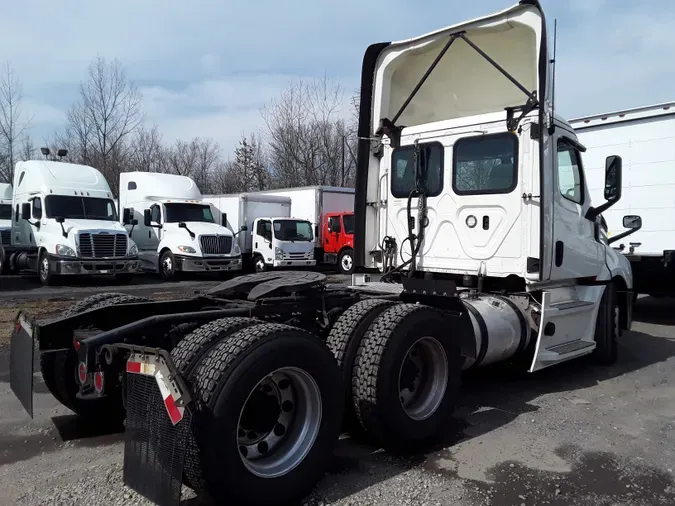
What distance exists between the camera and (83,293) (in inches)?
574

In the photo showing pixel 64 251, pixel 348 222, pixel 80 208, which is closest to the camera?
pixel 64 251

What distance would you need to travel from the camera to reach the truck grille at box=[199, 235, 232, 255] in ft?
62.0

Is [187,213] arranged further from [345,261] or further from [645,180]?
[645,180]

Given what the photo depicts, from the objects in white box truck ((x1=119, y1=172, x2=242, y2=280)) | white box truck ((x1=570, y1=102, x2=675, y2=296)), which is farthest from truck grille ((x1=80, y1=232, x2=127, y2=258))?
white box truck ((x1=570, y1=102, x2=675, y2=296))

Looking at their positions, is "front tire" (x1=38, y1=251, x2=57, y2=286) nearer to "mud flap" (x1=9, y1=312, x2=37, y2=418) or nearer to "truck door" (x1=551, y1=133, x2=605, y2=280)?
"mud flap" (x1=9, y1=312, x2=37, y2=418)

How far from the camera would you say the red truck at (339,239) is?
22.7 m

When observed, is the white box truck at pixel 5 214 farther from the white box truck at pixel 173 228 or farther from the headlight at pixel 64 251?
the headlight at pixel 64 251

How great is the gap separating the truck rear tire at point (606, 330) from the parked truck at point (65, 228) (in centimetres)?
1374

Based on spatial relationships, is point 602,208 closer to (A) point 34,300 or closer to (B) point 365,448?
(B) point 365,448

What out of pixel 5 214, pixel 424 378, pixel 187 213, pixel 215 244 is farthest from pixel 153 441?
pixel 5 214

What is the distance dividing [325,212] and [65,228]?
10.5m

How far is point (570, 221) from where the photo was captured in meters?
6.45

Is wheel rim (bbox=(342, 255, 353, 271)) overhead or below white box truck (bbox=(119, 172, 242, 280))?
below

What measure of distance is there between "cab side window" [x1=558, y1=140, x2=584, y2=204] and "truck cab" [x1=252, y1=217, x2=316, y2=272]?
15478 mm
